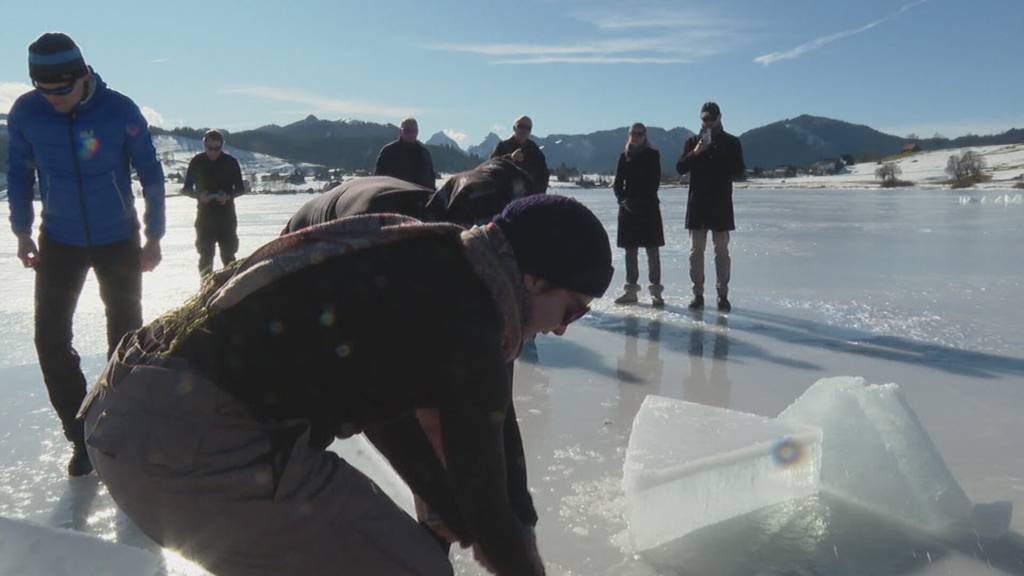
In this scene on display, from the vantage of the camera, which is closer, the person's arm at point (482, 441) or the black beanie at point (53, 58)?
the person's arm at point (482, 441)

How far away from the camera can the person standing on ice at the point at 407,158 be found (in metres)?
5.12

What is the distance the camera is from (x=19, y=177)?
9.36 feet

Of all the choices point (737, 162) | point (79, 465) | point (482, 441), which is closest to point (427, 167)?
point (737, 162)

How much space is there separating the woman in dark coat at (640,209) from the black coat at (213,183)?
3297 mm

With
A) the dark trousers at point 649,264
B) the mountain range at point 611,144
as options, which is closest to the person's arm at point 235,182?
the dark trousers at point 649,264

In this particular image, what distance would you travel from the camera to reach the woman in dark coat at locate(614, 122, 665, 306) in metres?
6.07

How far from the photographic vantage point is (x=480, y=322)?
122 centimetres

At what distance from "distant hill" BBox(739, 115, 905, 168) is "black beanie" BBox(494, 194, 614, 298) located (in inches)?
6666

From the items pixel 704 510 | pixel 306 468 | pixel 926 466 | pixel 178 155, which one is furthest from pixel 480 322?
pixel 178 155

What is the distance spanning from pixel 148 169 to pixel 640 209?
156 inches

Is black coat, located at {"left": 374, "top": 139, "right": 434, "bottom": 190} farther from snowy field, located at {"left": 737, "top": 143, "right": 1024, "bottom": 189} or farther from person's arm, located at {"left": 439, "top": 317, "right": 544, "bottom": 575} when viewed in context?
snowy field, located at {"left": 737, "top": 143, "right": 1024, "bottom": 189}

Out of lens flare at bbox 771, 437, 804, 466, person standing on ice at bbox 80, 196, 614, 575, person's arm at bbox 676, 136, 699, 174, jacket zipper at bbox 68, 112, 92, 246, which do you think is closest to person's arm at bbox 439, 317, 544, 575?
person standing on ice at bbox 80, 196, 614, 575

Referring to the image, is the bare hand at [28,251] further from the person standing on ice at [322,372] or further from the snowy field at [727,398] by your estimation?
the person standing on ice at [322,372]

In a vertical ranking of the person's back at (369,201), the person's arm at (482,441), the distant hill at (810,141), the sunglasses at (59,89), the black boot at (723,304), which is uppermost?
the distant hill at (810,141)
